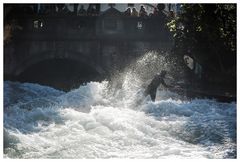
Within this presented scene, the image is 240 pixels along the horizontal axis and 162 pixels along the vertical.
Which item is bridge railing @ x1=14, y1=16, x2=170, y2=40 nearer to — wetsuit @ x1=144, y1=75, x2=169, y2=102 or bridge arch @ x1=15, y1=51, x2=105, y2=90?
bridge arch @ x1=15, y1=51, x2=105, y2=90

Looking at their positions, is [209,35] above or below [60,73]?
above

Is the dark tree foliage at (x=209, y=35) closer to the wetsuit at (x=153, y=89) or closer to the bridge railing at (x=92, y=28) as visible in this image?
the bridge railing at (x=92, y=28)

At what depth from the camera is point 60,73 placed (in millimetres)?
32938

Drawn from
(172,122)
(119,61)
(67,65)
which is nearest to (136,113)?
(172,122)

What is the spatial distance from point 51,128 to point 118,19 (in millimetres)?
17041

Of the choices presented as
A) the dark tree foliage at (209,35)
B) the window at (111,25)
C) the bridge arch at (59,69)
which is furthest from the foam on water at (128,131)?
the window at (111,25)

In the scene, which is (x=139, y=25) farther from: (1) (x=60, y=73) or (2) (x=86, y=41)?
(1) (x=60, y=73)

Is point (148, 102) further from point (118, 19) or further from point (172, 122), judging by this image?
point (118, 19)

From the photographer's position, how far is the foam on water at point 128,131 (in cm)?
1139

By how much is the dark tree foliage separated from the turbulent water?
15.6 feet

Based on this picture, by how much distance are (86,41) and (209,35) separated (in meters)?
8.62

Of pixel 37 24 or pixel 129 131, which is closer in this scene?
pixel 129 131

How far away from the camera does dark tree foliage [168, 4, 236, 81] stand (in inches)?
868

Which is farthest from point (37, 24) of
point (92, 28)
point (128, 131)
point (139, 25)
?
point (128, 131)
